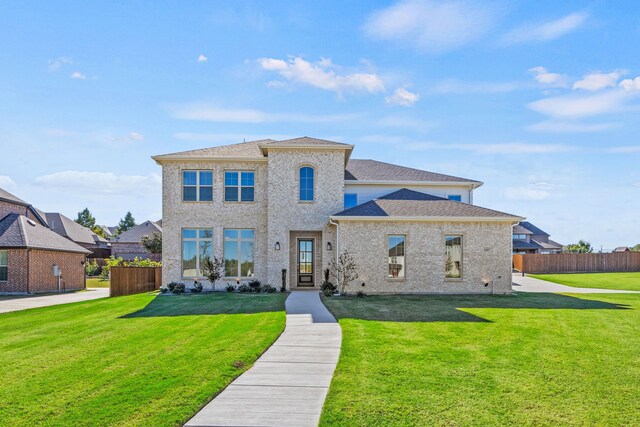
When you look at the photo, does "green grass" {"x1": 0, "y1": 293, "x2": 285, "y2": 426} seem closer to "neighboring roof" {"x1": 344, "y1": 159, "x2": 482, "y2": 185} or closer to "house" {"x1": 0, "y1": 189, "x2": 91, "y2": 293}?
"neighboring roof" {"x1": 344, "y1": 159, "x2": 482, "y2": 185}

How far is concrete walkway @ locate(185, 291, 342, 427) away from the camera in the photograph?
4.85 m

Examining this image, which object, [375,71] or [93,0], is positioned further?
[375,71]

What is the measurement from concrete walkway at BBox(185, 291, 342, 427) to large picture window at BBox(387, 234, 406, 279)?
802 cm

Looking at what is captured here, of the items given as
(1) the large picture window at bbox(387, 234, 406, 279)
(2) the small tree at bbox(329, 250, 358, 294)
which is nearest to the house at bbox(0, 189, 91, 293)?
(2) the small tree at bbox(329, 250, 358, 294)

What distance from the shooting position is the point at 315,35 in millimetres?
14555

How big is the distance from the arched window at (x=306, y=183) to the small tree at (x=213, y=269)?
4.71 m

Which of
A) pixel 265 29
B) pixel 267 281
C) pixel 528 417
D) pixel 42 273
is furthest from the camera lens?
pixel 42 273

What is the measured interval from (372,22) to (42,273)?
874 inches

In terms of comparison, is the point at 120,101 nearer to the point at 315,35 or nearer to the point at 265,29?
the point at 265,29

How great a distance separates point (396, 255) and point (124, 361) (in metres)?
12.0

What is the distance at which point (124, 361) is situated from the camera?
725cm

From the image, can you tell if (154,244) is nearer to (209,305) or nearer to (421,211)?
(209,305)

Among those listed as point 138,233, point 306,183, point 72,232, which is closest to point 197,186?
point 306,183

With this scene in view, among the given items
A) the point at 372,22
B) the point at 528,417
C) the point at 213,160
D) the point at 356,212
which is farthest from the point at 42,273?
the point at 528,417
